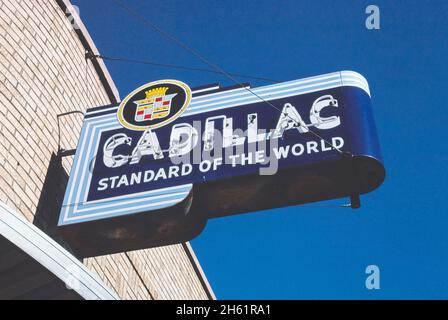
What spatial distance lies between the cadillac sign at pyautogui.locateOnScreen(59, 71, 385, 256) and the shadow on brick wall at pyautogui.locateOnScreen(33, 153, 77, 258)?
36cm

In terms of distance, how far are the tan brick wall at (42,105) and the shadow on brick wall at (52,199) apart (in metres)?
0.02

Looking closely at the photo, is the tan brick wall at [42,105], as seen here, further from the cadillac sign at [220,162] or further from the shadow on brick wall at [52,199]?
the cadillac sign at [220,162]

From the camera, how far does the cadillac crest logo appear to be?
7.14m

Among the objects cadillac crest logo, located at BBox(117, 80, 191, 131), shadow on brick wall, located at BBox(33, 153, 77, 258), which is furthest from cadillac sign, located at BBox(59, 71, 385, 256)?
shadow on brick wall, located at BBox(33, 153, 77, 258)

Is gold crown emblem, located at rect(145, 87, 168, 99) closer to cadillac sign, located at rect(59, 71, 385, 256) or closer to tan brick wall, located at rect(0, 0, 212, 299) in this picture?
cadillac sign, located at rect(59, 71, 385, 256)

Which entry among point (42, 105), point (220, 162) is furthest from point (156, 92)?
point (220, 162)

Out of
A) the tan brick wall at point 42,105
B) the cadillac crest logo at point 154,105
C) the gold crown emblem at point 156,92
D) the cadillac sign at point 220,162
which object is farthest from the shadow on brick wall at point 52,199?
the gold crown emblem at point 156,92

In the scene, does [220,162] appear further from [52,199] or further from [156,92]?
[52,199]

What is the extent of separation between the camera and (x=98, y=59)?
870cm

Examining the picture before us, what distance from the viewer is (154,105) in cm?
730

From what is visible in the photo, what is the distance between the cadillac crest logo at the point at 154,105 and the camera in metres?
7.14

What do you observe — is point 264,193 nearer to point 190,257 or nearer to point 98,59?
point 98,59
